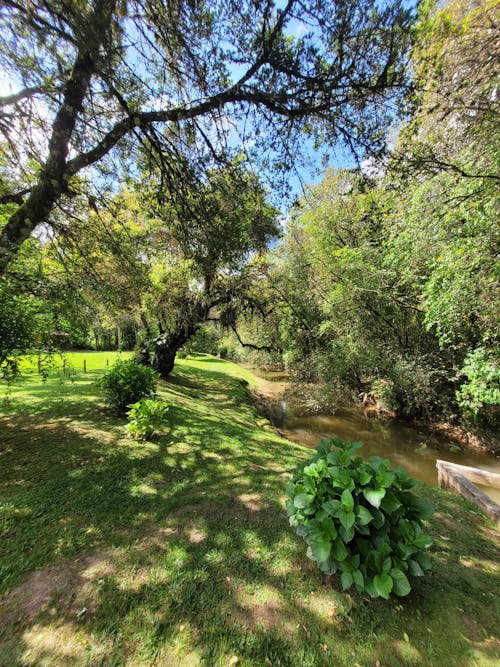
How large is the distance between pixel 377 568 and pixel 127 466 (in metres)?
3.25

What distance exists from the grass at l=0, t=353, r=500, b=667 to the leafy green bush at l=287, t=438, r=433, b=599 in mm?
289

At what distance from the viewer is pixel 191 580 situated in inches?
77.2

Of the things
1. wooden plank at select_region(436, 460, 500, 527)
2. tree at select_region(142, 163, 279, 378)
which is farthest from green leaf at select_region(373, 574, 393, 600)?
tree at select_region(142, 163, 279, 378)

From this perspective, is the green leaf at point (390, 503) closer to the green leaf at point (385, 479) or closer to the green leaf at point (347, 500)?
the green leaf at point (385, 479)

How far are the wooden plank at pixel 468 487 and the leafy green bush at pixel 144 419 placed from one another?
16.8 ft

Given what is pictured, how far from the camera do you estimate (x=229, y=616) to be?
1719 mm

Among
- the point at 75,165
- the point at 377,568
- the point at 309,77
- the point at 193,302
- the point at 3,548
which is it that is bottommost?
the point at 3,548

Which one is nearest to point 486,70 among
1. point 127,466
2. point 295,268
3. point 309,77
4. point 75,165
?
point 309,77

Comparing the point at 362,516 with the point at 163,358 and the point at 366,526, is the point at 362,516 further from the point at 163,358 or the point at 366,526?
the point at 163,358

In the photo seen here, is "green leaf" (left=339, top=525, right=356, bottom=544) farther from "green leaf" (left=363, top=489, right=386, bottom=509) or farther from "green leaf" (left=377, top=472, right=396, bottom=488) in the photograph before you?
"green leaf" (left=377, top=472, right=396, bottom=488)

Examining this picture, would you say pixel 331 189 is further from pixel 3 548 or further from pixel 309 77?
pixel 3 548

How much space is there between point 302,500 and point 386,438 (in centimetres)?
806

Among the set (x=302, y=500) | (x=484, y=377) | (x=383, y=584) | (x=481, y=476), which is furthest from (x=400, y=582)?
(x=484, y=377)

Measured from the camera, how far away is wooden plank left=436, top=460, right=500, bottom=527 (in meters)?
3.34
